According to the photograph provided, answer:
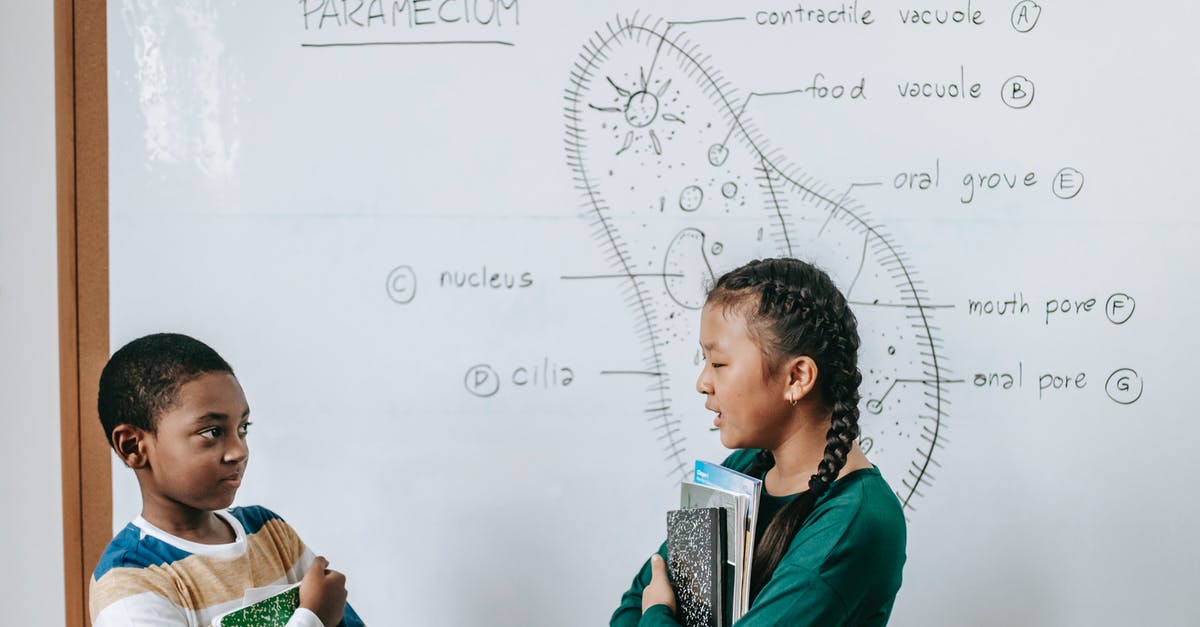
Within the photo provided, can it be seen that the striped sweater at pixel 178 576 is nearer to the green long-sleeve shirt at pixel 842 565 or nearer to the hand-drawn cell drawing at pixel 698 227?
the green long-sleeve shirt at pixel 842 565

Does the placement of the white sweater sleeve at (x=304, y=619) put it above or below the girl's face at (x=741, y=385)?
below

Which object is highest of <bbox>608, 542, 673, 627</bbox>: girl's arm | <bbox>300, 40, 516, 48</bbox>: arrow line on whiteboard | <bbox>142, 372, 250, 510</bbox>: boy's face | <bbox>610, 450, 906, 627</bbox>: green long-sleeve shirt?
<bbox>300, 40, 516, 48</bbox>: arrow line on whiteboard

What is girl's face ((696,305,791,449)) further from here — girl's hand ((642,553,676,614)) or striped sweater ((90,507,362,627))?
A: striped sweater ((90,507,362,627))

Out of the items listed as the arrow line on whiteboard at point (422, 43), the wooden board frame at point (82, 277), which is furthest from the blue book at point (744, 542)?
the wooden board frame at point (82, 277)

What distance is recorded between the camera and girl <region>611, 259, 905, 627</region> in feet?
2.89

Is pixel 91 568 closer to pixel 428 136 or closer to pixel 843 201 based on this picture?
pixel 428 136

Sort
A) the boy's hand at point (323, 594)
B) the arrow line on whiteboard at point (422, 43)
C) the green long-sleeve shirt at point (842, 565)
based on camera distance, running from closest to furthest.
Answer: the green long-sleeve shirt at point (842, 565), the boy's hand at point (323, 594), the arrow line on whiteboard at point (422, 43)

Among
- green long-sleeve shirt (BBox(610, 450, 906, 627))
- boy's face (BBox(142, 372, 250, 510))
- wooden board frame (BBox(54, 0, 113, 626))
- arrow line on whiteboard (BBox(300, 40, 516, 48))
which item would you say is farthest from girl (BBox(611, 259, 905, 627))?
wooden board frame (BBox(54, 0, 113, 626))

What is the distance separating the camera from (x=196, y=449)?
99 cm

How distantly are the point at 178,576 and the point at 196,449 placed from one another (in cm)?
12

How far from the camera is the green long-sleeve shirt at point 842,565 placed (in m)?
0.87

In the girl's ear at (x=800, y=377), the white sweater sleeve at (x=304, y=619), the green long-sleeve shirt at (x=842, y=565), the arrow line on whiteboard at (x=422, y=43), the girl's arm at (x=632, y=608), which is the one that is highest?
the arrow line on whiteboard at (x=422, y=43)

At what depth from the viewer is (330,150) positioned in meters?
1.35

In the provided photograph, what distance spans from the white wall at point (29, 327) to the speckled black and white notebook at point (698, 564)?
2.99 feet
